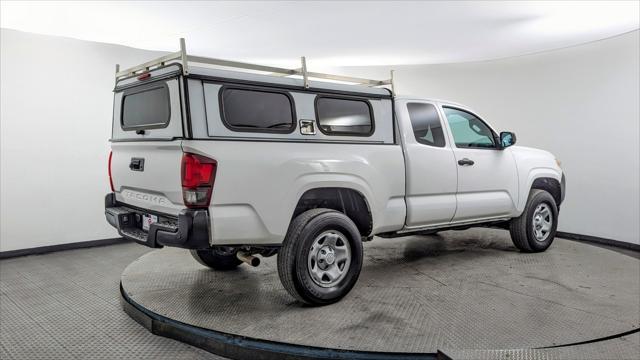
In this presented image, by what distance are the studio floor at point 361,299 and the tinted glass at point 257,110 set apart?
1.46 meters

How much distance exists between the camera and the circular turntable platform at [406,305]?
309 cm

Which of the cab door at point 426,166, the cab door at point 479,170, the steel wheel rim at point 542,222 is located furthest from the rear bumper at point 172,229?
the steel wheel rim at point 542,222

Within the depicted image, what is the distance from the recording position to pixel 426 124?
459 cm

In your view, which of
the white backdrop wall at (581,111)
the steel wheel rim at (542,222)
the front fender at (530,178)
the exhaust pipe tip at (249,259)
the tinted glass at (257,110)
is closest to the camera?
the tinted glass at (257,110)

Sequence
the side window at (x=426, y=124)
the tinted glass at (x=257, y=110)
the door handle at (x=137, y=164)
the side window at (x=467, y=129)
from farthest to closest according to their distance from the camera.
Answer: the side window at (x=467, y=129) → the side window at (x=426, y=124) → the door handle at (x=137, y=164) → the tinted glass at (x=257, y=110)

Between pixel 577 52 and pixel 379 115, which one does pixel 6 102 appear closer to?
pixel 379 115

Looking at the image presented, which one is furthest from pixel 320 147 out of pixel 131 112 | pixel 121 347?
pixel 121 347

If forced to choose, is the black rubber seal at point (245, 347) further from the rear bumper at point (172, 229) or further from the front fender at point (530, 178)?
the front fender at point (530, 178)

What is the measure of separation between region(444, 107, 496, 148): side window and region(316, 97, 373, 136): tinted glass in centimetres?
A: 116

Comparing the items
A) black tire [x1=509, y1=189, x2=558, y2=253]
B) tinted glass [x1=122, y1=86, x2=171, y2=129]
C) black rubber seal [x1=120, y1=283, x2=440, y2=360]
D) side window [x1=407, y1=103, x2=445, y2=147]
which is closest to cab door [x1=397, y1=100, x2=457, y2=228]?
side window [x1=407, y1=103, x2=445, y2=147]

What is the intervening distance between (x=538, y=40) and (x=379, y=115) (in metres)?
3.38

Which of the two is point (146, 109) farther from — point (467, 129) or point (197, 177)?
point (467, 129)

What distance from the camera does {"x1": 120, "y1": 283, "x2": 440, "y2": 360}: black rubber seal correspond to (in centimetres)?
288

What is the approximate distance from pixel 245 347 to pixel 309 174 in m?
1.35
